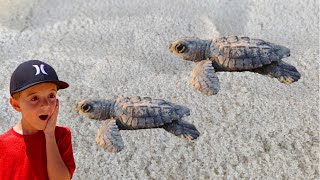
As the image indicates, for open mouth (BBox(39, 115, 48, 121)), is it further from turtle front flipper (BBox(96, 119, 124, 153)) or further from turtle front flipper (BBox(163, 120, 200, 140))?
turtle front flipper (BBox(163, 120, 200, 140))

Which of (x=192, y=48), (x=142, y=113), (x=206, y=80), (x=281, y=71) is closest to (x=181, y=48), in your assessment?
(x=192, y=48)

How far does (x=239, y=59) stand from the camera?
3457 mm

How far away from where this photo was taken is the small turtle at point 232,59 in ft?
11.2

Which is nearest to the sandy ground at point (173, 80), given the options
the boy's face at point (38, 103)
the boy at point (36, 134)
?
the boy at point (36, 134)

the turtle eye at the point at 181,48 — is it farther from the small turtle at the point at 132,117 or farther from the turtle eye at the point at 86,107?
the turtle eye at the point at 86,107

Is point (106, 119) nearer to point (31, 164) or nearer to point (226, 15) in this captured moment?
point (31, 164)

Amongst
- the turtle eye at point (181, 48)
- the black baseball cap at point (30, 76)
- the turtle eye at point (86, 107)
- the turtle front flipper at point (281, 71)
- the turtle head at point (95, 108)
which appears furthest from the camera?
the turtle eye at point (181, 48)

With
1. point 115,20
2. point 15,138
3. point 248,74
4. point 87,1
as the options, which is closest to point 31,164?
point 15,138

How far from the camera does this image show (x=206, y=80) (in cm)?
341

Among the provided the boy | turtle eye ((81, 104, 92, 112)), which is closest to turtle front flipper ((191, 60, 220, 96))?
turtle eye ((81, 104, 92, 112))

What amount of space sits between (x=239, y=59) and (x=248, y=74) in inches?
9.9

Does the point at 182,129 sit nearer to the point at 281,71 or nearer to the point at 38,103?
the point at 281,71

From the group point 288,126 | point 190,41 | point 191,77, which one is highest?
point 190,41

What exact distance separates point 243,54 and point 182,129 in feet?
2.50
